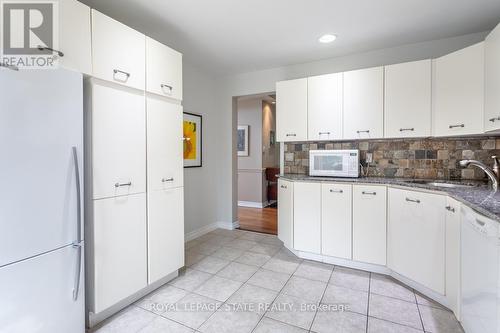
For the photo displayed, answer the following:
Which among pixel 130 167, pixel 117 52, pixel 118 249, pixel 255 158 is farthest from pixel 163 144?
pixel 255 158

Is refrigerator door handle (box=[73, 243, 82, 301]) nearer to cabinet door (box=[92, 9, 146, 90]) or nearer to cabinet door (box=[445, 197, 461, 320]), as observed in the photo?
cabinet door (box=[92, 9, 146, 90])

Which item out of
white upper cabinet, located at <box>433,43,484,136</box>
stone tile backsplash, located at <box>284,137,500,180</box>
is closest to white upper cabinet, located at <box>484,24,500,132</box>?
white upper cabinet, located at <box>433,43,484,136</box>

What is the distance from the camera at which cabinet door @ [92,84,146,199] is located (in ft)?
5.51

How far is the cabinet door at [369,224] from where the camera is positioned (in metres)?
2.42

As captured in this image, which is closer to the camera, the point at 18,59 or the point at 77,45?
the point at 18,59

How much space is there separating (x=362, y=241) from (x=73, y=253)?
8.17ft

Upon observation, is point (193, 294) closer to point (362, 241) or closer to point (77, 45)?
point (362, 241)

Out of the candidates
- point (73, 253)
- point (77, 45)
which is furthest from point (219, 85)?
point (73, 253)

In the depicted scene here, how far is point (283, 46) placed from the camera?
2.85 meters

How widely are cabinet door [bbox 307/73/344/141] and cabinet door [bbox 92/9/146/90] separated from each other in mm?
1924

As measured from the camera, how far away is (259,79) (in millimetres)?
3717

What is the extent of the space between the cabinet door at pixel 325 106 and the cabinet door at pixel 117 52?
1.92 m

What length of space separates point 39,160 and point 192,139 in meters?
2.24

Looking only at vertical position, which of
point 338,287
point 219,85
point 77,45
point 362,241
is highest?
point 219,85
